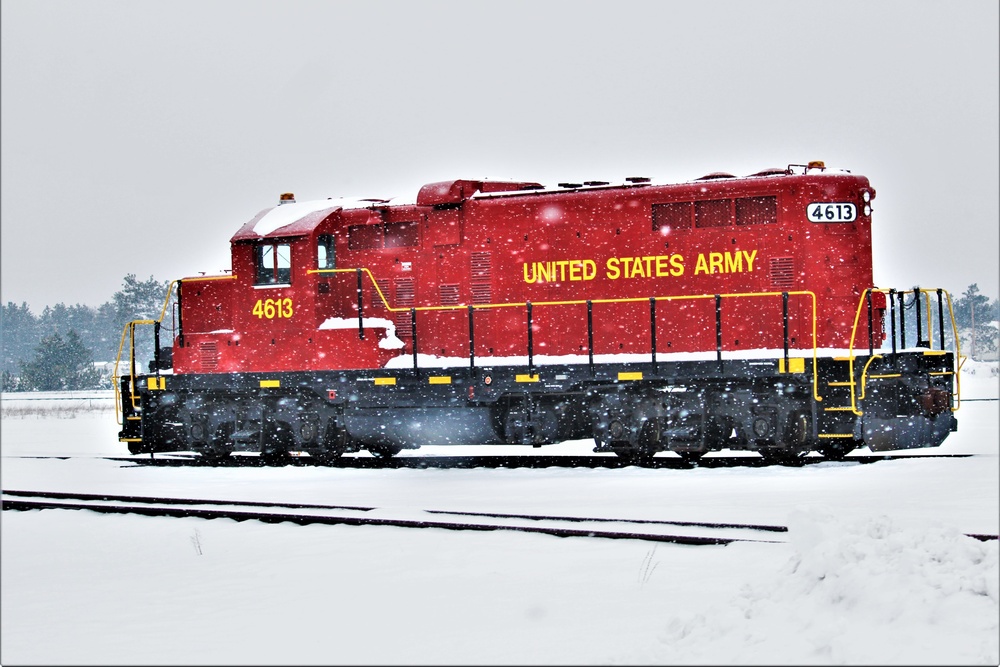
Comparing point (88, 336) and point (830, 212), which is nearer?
point (830, 212)

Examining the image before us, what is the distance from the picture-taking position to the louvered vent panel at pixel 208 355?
15.2 metres

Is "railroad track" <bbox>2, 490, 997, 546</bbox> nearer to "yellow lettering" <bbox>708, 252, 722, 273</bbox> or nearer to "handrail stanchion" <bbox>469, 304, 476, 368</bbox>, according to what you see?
"handrail stanchion" <bbox>469, 304, 476, 368</bbox>

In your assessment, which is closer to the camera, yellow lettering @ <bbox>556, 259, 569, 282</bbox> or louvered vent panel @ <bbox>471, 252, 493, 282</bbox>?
yellow lettering @ <bbox>556, 259, 569, 282</bbox>

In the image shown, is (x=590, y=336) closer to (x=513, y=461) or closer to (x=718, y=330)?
(x=718, y=330)

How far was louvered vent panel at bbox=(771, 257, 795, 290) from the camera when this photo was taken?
12.8 m

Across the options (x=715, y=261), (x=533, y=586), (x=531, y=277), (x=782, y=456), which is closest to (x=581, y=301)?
(x=531, y=277)

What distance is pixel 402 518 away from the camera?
9.36 meters

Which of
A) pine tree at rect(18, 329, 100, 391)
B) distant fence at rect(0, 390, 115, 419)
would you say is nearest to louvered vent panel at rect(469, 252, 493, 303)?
distant fence at rect(0, 390, 115, 419)

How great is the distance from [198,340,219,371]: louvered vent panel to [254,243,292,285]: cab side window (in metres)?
1.15

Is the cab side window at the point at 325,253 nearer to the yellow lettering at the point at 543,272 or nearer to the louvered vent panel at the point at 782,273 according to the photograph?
the yellow lettering at the point at 543,272

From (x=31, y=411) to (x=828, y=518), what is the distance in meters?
34.7

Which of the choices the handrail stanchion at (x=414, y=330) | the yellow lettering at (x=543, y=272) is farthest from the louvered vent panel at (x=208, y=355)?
the yellow lettering at (x=543, y=272)

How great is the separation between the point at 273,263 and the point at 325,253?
2.41ft

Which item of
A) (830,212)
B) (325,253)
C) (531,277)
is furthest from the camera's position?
(325,253)
